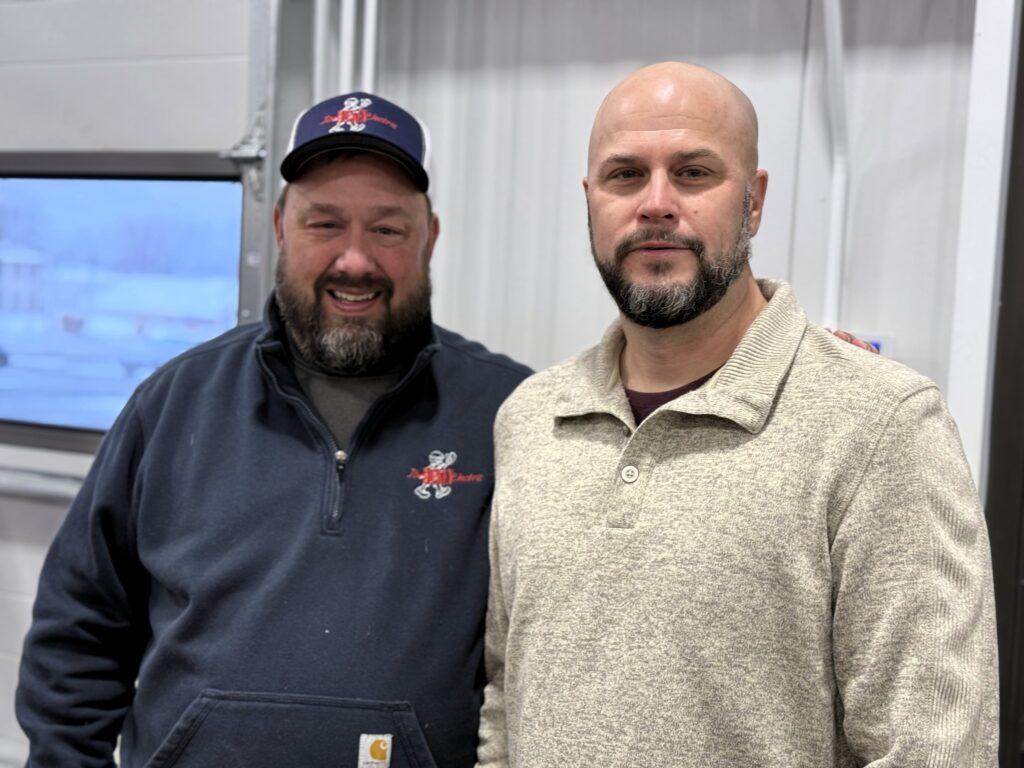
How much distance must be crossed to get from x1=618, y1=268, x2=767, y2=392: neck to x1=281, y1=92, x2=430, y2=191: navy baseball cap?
1.72 feet

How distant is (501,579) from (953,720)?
600mm

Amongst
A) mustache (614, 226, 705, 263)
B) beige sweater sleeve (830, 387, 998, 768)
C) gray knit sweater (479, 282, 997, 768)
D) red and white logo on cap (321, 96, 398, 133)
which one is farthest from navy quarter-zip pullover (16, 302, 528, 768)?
beige sweater sleeve (830, 387, 998, 768)

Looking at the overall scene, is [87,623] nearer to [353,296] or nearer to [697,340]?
[353,296]

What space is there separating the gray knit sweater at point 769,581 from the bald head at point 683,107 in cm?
21

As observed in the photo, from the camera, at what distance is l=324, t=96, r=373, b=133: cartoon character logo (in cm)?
158

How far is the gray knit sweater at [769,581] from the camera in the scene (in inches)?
40.7

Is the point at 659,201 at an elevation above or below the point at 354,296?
above

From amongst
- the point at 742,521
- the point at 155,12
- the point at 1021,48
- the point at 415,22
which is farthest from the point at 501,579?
the point at 155,12

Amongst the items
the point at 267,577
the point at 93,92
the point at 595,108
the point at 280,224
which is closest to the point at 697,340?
the point at 267,577

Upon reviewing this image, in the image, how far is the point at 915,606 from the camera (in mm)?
1028

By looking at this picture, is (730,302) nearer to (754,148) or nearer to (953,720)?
(754,148)

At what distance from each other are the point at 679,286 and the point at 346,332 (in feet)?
1.92

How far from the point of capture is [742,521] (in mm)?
1112

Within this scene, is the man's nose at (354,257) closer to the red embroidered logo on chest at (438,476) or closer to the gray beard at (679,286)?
the red embroidered logo on chest at (438,476)
